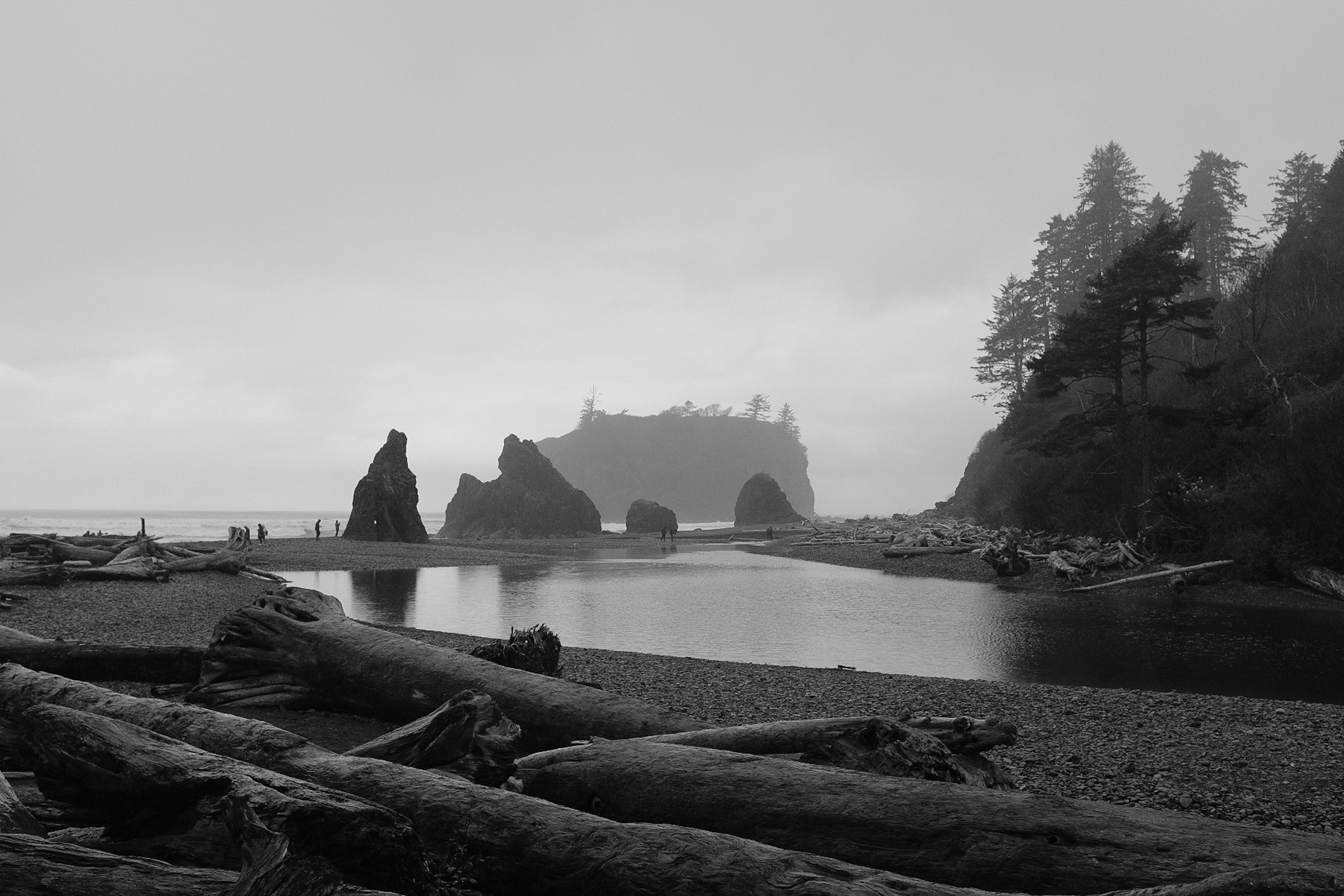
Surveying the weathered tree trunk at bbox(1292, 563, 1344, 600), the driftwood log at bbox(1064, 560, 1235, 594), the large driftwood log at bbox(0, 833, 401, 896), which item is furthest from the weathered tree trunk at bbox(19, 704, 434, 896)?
the driftwood log at bbox(1064, 560, 1235, 594)

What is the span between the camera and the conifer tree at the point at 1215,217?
184 ft

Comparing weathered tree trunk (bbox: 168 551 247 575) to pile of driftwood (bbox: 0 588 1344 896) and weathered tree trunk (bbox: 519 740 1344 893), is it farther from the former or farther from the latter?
weathered tree trunk (bbox: 519 740 1344 893)

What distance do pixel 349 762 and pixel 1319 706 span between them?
428 inches

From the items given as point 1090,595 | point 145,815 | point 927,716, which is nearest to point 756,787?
point 927,716

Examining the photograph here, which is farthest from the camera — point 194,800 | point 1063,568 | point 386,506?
point 386,506

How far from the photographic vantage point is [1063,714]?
28.8 ft

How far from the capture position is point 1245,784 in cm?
622

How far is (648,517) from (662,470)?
109 m

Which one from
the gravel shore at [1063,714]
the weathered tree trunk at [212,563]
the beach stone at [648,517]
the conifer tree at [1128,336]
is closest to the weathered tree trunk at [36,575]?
the gravel shore at [1063,714]

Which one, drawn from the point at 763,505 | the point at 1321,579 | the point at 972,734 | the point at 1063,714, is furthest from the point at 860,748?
the point at 763,505

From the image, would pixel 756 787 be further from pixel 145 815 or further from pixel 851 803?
pixel 145 815

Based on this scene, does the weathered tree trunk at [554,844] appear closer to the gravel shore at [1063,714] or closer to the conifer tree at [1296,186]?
the gravel shore at [1063,714]

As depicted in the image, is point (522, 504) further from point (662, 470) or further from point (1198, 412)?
point (662, 470)

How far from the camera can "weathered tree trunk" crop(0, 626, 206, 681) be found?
322 inches
